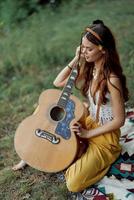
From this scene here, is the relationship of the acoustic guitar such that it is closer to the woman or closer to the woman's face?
the woman

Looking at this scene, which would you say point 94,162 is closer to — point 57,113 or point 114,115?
point 114,115

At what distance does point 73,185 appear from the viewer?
3383 millimetres

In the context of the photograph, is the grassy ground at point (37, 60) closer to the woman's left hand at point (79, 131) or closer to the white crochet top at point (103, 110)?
the woman's left hand at point (79, 131)

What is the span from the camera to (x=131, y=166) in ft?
11.6

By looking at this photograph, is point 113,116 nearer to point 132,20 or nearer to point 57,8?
point 132,20

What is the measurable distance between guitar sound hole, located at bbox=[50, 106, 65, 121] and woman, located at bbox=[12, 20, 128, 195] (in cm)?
15

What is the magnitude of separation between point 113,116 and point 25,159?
2.29 feet

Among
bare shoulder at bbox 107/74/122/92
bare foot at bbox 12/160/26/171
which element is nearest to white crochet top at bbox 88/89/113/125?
bare shoulder at bbox 107/74/122/92

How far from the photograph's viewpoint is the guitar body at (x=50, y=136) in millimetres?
3447

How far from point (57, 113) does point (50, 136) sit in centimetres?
20

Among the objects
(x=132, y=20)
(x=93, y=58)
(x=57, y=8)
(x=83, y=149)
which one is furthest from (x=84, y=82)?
(x=57, y=8)

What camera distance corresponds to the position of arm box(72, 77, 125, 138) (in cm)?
331

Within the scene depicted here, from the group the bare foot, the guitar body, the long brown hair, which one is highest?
the long brown hair

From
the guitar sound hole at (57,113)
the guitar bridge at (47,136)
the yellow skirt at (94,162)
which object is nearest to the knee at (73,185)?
the yellow skirt at (94,162)
